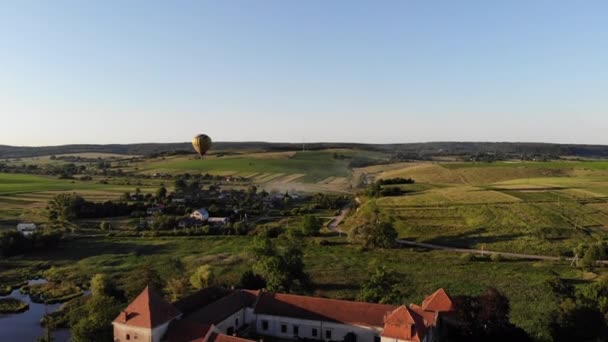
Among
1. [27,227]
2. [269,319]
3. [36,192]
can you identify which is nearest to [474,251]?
[269,319]

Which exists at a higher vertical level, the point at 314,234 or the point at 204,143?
the point at 204,143

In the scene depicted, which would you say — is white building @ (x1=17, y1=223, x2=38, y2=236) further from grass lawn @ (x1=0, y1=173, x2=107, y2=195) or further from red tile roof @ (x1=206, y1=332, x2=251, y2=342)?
red tile roof @ (x1=206, y1=332, x2=251, y2=342)

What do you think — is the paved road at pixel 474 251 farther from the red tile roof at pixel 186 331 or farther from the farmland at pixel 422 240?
the red tile roof at pixel 186 331

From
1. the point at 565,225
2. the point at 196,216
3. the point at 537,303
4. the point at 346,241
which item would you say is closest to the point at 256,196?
the point at 196,216

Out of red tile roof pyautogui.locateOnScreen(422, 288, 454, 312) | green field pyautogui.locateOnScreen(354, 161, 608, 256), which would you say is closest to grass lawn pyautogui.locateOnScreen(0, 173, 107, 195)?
green field pyautogui.locateOnScreen(354, 161, 608, 256)

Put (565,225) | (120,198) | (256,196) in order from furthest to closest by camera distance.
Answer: (256,196)
(120,198)
(565,225)

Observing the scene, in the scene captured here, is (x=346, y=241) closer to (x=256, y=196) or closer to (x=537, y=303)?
(x=537, y=303)
